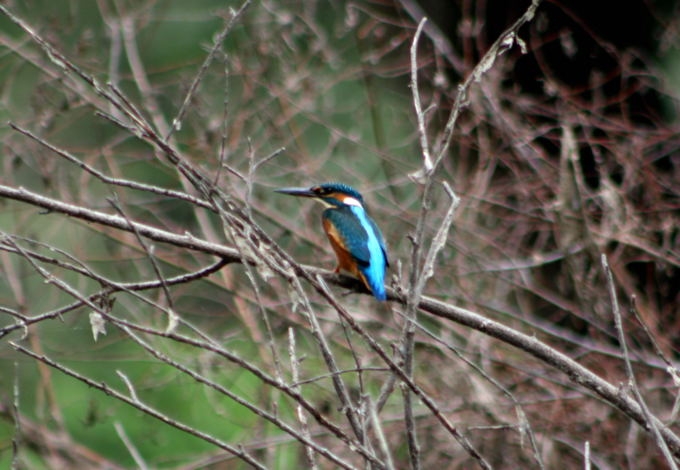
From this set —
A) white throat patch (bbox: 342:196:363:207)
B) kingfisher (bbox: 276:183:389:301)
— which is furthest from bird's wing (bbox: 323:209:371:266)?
white throat patch (bbox: 342:196:363:207)

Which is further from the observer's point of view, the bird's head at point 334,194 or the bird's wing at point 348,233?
the bird's head at point 334,194

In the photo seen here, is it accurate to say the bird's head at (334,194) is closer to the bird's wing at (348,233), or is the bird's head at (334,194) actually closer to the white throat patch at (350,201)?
the white throat patch at (350,201)

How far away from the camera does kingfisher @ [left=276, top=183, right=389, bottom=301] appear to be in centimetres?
356

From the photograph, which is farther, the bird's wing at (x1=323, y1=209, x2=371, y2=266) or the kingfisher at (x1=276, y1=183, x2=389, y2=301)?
the bird's wing at (x1=323, y1=209, x2=371, y2=266)

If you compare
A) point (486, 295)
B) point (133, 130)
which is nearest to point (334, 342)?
point (486, 295)

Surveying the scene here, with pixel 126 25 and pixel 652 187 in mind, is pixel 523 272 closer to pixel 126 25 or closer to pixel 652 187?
pixel 652 187

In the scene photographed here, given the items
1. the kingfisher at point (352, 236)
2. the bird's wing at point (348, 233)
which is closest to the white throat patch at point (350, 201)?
the kingfisher at point (352, 236)

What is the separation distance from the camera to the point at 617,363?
5.01 m

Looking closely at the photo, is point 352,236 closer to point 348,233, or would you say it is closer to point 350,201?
point 348,233

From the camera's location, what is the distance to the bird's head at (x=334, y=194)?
419 cm

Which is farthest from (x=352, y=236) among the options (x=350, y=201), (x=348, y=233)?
(x=350, y=201)

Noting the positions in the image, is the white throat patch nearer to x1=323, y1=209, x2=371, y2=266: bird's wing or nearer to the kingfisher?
the kingfisher

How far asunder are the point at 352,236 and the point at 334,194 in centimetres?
48

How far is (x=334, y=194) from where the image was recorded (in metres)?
4.25
